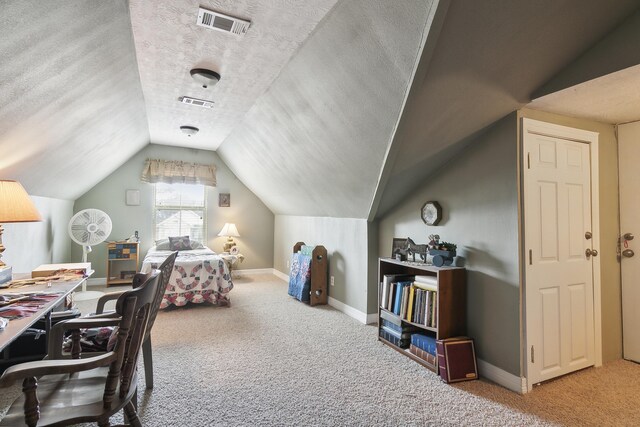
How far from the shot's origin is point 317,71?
2.47 meters

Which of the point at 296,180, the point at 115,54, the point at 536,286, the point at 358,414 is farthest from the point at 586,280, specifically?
the point at 115,54

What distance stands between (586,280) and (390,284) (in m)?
1.57

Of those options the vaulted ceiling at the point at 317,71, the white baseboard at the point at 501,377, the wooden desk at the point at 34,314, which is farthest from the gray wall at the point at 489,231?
the wooden desk at the point at 34,314

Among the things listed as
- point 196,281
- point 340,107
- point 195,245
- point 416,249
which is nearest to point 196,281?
point 196,281

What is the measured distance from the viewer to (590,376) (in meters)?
2.47

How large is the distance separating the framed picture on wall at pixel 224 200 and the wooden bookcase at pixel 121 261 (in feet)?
5.48

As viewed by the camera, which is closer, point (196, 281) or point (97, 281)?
point (196, 281)

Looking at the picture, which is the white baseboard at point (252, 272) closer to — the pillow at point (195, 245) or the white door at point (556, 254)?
the pillow at point (195, 245)

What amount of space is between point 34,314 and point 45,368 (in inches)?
25.1

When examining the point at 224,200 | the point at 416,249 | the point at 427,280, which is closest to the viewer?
the point at 427,280

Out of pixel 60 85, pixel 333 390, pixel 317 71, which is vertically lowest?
pixel 333 390

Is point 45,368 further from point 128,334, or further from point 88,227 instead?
point 88,227

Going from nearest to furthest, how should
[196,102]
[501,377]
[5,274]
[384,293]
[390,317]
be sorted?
[5,274], [501,377], [390,317], [384,293], [196,102]

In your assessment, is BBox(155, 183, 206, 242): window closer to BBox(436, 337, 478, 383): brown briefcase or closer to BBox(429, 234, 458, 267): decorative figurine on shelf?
BBox(429, 234, 458, 267): decorative figurine on shelf
